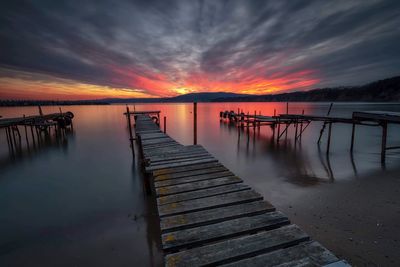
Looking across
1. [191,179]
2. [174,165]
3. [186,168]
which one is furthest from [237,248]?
[174,165]

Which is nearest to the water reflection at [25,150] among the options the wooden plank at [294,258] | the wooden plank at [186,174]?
the wooden plank at [186,174]

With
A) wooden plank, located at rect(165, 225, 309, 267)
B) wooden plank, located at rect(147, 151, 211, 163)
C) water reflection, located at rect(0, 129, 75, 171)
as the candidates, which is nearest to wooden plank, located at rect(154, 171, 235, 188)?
wooden plank, located at rect(147, 151, 211, 163)

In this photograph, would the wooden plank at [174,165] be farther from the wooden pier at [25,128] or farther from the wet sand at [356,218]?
the wooden pier at [25,128]

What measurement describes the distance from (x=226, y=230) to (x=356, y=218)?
536 cm

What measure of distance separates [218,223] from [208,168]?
9.59 feet

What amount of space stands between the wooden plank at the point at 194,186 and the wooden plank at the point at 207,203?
0.57 m

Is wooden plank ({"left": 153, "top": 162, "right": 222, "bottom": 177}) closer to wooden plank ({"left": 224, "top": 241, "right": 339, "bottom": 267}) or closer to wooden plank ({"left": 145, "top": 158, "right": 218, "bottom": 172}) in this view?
wooden plank ({"left": 145, "top": 158, "right": 218, "bottom": 172})

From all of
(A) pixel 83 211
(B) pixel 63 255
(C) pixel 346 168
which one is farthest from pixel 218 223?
(C) pixel 346 168

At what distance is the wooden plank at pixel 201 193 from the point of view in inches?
160

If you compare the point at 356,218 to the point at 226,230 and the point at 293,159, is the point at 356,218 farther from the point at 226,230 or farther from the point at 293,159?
the point at 293,159

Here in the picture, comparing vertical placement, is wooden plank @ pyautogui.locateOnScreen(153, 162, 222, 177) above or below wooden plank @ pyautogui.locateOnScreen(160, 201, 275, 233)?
above

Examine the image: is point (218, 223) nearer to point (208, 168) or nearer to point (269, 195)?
point (208, 168)

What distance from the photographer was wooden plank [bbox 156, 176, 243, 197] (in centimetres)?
447

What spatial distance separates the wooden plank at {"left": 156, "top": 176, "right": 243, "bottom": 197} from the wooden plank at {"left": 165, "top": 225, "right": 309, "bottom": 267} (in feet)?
6.30
